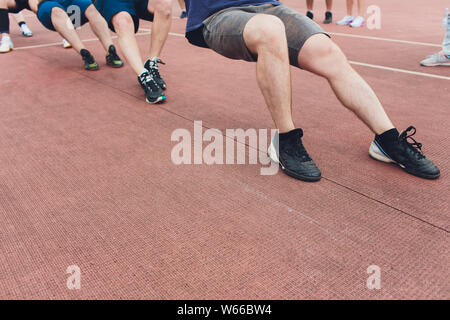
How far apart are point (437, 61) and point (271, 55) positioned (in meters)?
2.94

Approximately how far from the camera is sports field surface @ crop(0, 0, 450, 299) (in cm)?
136

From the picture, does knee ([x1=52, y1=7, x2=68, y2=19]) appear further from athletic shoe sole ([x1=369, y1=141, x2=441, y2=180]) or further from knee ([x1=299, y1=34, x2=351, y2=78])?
athletic shoe sole ([x1=369, y1=141, x2=441, y2=180])

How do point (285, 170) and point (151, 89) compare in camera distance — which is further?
point (151, 89)

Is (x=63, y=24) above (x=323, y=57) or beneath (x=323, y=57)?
above

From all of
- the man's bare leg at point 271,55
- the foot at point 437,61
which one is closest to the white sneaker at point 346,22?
the foot at point 437,61

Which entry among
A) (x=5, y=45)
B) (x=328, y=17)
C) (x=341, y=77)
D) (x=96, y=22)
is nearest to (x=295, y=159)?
(x=341, y=77)

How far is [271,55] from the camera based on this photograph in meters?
1.91

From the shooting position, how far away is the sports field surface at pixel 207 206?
4.46ft

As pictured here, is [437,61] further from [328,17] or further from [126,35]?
[328,17]

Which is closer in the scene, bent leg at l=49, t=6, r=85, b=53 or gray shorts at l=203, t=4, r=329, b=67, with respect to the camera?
gray shorts at l=203, t=4, r=329, b=67

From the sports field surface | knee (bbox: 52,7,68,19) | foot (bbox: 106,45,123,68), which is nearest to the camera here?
the sports field surface

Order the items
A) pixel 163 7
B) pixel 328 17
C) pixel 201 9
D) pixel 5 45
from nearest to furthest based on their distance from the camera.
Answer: pixel 201 9 → pixel 163 7 → pixel 5 45 → pixel 328 17

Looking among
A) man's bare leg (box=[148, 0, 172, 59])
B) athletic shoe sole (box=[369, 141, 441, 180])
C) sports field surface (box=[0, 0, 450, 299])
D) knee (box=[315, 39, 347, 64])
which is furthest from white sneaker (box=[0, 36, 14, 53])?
athletic shoe sole (box=[369, 141, 441, 180])

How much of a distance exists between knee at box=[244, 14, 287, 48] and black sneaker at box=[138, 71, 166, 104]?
135cm
